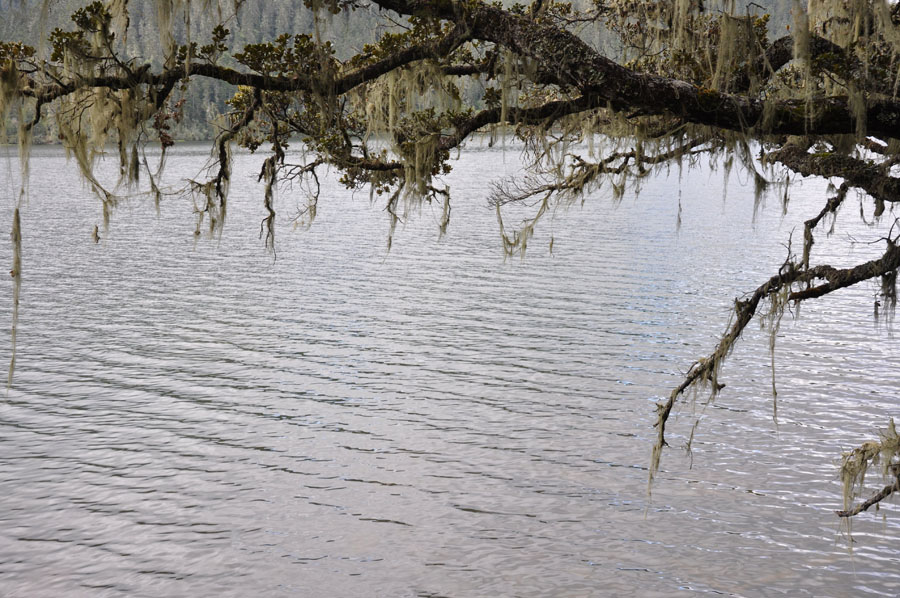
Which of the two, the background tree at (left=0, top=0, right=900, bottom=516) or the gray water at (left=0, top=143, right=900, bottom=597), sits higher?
the background tree at (left=0, top=0, right=900, bottom=516)

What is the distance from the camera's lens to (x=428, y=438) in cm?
1109

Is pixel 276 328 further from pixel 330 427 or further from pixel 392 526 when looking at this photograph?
pixel 392 526

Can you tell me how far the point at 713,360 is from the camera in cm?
629

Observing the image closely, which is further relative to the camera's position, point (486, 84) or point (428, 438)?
point (428, 438)

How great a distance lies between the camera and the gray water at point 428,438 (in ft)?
26.0

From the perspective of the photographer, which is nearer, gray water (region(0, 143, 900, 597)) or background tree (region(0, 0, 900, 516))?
background tree (region(0, 0, 900, 516))

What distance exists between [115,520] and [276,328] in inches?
343

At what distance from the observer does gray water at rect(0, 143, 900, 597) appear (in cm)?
794

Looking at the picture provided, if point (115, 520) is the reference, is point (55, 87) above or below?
above

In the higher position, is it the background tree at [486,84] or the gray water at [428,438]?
the background tree at [486,84]

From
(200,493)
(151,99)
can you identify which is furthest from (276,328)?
(151,99)

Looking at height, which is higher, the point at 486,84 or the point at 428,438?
the point at 486,84

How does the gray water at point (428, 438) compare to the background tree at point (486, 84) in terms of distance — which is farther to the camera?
the gray water at point (428, 438)

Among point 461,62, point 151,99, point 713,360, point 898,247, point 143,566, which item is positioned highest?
point 461,62
